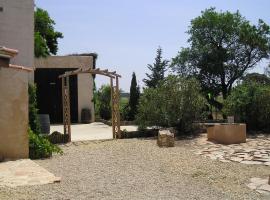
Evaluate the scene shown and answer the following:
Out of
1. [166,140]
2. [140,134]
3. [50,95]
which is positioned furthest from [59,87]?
[166,140]

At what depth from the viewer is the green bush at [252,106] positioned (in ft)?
54.7

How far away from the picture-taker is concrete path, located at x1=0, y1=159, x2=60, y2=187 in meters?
7.26

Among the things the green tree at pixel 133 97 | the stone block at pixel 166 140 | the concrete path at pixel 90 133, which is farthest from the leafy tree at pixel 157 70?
the stone block at pixel 166 140

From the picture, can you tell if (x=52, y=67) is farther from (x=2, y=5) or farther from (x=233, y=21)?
(x=233, y=21)

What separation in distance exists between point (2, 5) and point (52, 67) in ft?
34.3

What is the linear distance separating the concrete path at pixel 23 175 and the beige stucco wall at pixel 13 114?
794 mm

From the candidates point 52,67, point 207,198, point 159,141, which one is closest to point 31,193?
point 207,198

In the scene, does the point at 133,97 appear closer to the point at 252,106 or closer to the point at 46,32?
the point at 46,32

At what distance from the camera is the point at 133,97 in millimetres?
26922

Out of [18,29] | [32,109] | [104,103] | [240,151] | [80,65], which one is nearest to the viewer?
[240,151]

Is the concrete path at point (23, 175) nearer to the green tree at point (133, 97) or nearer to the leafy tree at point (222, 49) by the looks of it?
the green tree at point (133, 97)

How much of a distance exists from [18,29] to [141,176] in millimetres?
9978

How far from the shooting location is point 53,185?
711cm

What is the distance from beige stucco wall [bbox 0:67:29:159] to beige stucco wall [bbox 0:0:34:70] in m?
5.59
